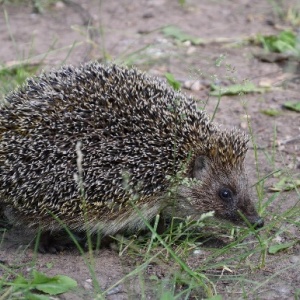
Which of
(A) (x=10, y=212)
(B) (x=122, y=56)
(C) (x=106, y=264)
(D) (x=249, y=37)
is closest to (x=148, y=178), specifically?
(C) (x=106, y=264)

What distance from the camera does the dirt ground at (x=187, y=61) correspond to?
5484mm

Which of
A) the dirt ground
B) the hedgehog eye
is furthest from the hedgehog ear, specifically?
the dirt ground

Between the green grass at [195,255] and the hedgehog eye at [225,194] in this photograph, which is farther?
the hedgehog eye at [225,194]

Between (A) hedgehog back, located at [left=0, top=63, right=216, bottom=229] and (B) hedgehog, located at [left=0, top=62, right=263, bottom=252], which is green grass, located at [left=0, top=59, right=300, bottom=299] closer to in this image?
(B) hedgehog, located at [left=0, top=62, right=263, bottom=252]

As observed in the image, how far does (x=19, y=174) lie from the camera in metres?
5.70

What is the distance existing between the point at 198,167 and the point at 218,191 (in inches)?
11.2

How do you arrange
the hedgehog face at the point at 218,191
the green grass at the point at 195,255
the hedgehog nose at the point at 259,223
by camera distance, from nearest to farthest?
the green grass at the point at 195,255 < the hedgehog nose at the point at 259,223 < the hedgehog face at the point at 218,191

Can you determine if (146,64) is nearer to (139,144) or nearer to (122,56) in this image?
(122,56)

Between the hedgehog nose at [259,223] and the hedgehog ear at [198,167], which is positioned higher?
the hedgehog ear at [198,167]

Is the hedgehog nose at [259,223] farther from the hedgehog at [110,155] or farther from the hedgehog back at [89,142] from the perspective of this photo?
the hedgehog back at [89,142]

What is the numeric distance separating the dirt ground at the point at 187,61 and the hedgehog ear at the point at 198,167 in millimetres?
750

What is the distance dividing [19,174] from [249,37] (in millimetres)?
5701

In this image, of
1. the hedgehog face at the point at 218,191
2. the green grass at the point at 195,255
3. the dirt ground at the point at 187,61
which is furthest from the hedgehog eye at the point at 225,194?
the dirt ground at the point at 187,61

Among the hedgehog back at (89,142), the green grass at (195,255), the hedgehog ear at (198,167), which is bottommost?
the green grass at (195,255)
